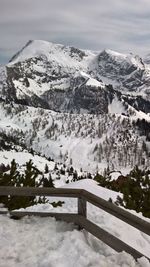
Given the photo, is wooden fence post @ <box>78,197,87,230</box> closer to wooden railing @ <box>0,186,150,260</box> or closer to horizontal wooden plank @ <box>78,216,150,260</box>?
wooden railing @ <box>0,186,150,260</box>

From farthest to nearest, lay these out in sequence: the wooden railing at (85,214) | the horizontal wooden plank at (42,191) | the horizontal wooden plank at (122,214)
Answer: the horizontal wooden plank at (42,191)
the wooden railing at (85,214)
the horizontal wooden plank at (122,214)

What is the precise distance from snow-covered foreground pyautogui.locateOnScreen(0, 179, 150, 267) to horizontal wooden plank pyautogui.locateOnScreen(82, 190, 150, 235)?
69 cm

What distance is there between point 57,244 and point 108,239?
1321mm

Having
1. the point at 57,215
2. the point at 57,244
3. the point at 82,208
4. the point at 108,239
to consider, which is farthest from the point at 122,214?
the point at 57,215

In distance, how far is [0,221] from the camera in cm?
1191

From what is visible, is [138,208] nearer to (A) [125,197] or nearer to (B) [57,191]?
(A) [125,197]

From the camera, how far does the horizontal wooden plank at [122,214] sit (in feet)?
26.8

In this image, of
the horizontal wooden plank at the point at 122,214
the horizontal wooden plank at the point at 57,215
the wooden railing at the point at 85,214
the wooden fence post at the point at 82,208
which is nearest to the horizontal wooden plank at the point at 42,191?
the wooden railing at the point at 85,214

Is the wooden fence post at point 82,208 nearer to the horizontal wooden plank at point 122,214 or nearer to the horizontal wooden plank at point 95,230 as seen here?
the horizontal wooden plank at point 95,230

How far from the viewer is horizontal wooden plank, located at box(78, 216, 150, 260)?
29.0 feet

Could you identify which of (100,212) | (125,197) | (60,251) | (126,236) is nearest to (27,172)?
(125,197)

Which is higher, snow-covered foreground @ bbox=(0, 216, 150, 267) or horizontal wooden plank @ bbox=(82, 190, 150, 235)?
horizontal wooden plank @ bbox=(82, 190, 150, 235)

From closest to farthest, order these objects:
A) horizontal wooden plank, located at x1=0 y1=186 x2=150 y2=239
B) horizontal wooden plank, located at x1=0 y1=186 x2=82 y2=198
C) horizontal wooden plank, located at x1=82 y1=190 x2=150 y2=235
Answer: horizontal wooden plank, located at x1=82 y1=190 x2=150 y2=235, horizontal wooden plank, located at x1=0 y1=186 x2=150 y2=239, horizontal wooden plank, located at x1=0 y1=186 x2=82 y2=198

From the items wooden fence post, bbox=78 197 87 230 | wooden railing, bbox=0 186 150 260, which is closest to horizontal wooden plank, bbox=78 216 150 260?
wooden railing, bbox=0 186 150 260
